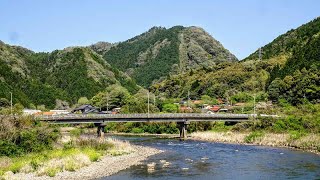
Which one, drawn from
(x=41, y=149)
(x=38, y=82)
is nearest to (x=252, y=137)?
(x=41, y=149)

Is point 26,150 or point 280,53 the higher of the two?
point 280,53

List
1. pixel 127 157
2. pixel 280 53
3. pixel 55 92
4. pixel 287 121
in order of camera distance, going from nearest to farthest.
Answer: pixel 127 157
pixel 287 121
pixel 55 92
pixel 280 53

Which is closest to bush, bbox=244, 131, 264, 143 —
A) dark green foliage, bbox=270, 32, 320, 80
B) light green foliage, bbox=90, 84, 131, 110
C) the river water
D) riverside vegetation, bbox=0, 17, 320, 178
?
riverside vegetation, bbox=0, 17, 320, 178

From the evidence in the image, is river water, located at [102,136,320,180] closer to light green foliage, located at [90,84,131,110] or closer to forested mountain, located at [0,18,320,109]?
forested mountain, located at [0,18,320,109]

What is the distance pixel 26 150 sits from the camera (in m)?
47.1

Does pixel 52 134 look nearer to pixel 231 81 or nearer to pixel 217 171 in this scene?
pixel 217 171

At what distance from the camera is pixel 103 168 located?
135 feet

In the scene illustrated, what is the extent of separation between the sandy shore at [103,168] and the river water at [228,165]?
3.58ft

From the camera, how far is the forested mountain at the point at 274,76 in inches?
4277

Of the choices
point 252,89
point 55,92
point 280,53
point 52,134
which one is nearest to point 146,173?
point 52,134

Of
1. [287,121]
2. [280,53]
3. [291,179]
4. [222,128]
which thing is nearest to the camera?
[291,179]

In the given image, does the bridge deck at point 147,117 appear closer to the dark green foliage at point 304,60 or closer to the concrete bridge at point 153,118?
the concrete bridge at point 153,118

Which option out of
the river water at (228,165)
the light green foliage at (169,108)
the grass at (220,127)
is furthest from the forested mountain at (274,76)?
the river water at (228,165)

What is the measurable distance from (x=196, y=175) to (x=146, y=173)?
14.1 ft
